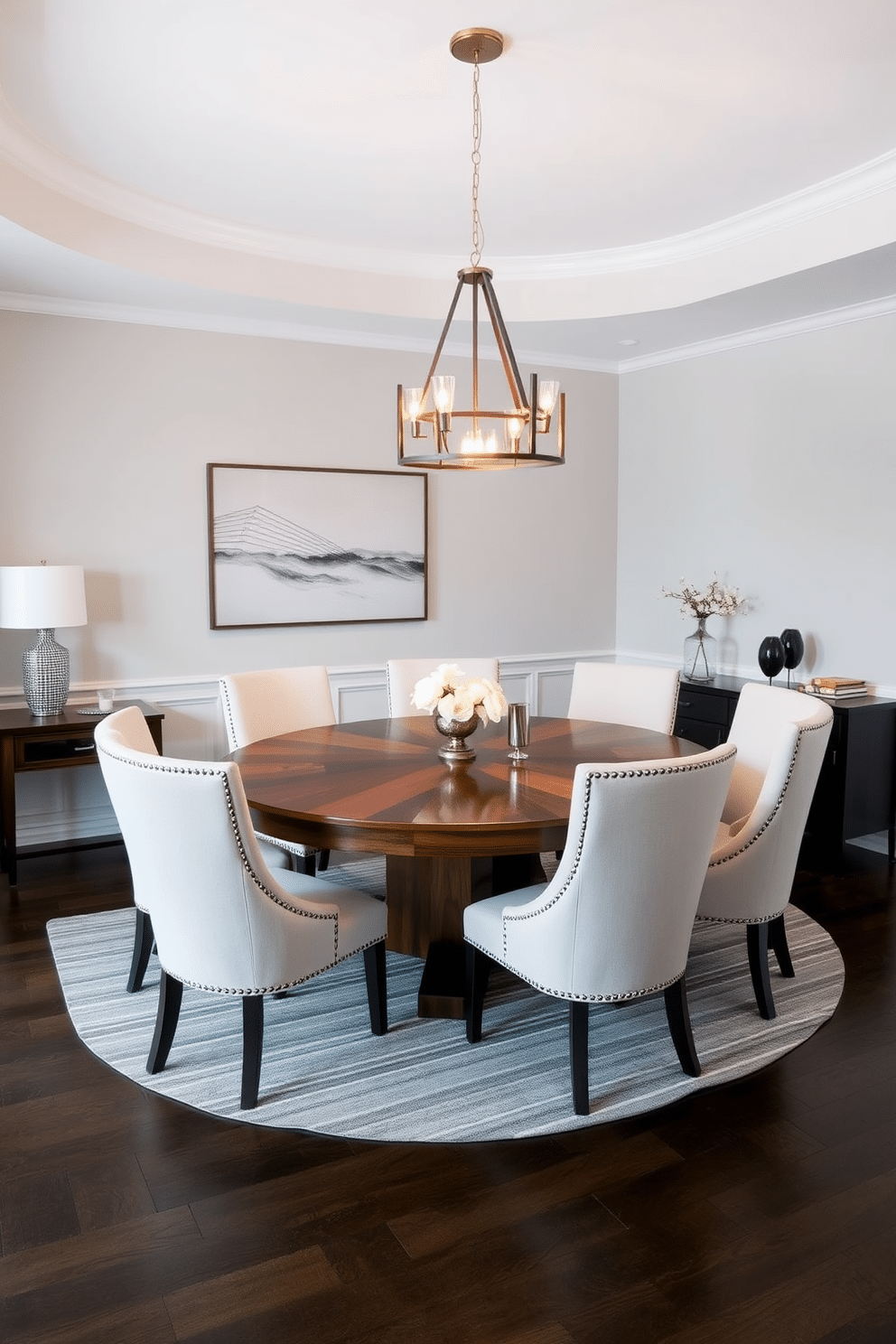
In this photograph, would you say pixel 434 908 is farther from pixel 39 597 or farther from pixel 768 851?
pixel 39 597

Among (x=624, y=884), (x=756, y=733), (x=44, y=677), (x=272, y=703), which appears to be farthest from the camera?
(x=44, y=677)

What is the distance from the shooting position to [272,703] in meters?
4.09

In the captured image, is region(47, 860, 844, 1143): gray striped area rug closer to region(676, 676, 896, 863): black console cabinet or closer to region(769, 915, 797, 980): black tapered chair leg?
region(769, 915, 797, 980): black tapered chair leg

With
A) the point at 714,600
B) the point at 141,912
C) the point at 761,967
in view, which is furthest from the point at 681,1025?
the point at 714,600

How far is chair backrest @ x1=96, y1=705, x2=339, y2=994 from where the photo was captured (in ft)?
7.70

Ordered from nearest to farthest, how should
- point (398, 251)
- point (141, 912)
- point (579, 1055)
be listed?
point (579, 1055) → point (141, 912) → point (398, 251)

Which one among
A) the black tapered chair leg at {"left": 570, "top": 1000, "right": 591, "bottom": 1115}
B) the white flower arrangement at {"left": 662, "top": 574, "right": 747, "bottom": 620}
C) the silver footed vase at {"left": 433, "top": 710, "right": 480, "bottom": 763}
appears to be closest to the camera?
the black tapered chair leg at {"left": 570, "top": 1000, "right": 591, "bottom": 1115}

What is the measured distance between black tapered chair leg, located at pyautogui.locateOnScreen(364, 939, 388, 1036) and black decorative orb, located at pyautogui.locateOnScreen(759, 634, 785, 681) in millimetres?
2656

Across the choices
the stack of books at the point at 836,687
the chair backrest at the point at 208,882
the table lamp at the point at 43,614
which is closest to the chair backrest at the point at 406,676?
the table lamp at the point at 43,614

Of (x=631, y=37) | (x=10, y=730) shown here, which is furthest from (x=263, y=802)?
(x=631, y=37)

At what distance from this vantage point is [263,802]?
2725 mm

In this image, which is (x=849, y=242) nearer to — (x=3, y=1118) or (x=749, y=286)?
(x=749, y=286)

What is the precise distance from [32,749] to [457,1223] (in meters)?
2.92

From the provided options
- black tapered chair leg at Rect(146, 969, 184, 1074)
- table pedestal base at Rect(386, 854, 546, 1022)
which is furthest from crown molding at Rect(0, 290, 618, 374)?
black tapered chair leg at Rect(146, 969, 184, 1074)
